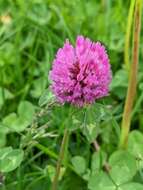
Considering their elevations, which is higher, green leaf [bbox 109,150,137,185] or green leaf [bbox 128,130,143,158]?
green leaf [bbox 128,130,143,158]

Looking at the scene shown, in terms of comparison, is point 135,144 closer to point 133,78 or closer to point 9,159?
point 133,78

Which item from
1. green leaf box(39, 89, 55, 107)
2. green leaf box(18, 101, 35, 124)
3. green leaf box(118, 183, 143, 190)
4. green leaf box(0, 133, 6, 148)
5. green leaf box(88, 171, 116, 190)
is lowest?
green leaf box(118, 183, 143, 190)

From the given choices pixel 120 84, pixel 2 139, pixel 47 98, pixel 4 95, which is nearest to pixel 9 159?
pixel 47 98

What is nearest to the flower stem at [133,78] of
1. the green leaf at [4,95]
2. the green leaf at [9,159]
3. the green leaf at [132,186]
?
the green leaf at [132,186]

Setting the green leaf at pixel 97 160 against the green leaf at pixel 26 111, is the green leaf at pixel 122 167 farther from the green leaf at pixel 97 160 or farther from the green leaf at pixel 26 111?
the green leaf at pixel 26 111

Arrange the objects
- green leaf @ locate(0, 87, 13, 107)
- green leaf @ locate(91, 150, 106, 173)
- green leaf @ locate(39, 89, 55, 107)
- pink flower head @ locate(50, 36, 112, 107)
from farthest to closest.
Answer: green leaf @ locate(0, 87, 13, 107)
green leaf @ locate(91, 150, 106, 173)
green leaf @ locate(39, 89, 55, 107)
pink flower head @ locate(50, 36, 112, 107)

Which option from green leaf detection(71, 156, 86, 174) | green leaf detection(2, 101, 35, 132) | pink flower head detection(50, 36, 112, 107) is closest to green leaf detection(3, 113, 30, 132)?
green leaf detection(2, 101, 35, 132)

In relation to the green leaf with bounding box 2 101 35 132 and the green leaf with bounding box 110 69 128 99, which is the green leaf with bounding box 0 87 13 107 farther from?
the green leaf with bounding box 110 69 128 99
